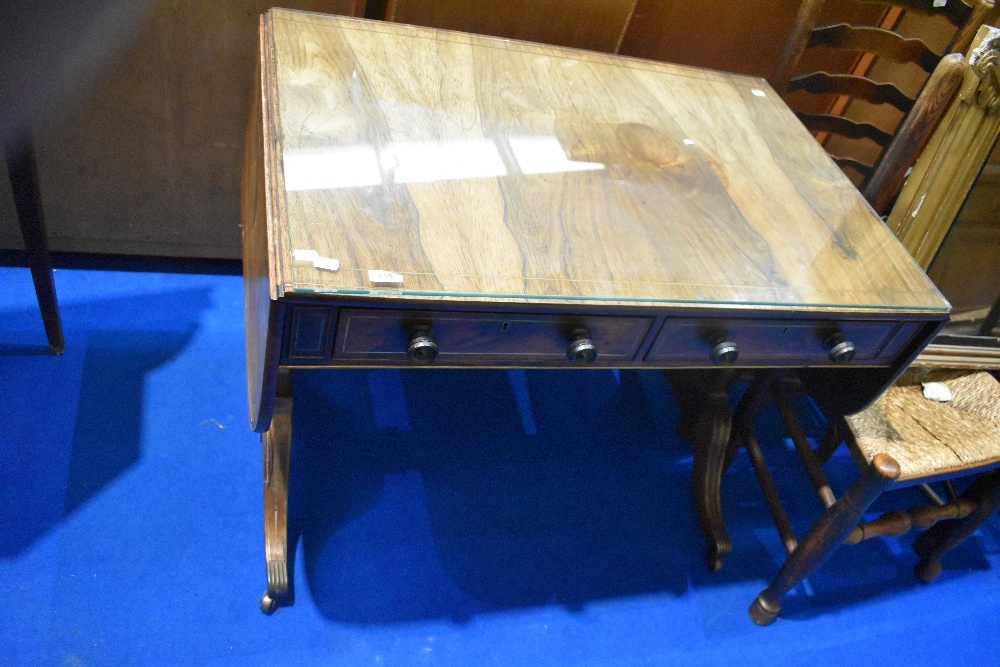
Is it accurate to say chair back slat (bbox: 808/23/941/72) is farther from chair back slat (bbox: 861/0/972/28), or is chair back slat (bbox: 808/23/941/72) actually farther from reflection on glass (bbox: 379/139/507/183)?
reflection on glass (bbox: 379/139/507/183)

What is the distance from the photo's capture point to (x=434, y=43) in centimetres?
179

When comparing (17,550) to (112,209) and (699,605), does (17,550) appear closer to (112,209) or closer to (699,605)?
(112,209)

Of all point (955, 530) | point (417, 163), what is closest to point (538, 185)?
point (417, 163)

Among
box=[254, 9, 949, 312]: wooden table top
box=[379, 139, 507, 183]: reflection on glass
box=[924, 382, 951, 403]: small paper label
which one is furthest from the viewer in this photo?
box=[924, 382, 951, 403]: small paper label

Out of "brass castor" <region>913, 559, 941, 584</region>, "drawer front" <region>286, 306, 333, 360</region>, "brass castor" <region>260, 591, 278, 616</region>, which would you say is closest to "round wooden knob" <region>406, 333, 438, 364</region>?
"drawer front" <region>286, 306, 333, 360</region>

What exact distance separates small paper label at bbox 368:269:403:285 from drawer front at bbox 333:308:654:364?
0.05m

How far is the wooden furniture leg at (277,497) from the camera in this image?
5.45 feet

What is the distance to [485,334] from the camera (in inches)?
51.5

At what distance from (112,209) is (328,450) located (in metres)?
0.88

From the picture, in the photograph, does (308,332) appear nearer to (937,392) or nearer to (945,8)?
(937,392)

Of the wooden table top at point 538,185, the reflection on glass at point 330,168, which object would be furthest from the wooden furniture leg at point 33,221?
the reflection on glass at point 330,168

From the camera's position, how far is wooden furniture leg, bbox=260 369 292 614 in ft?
5.45

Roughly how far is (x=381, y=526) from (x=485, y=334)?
0.79 metres

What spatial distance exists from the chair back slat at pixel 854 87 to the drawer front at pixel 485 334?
1.14 m
